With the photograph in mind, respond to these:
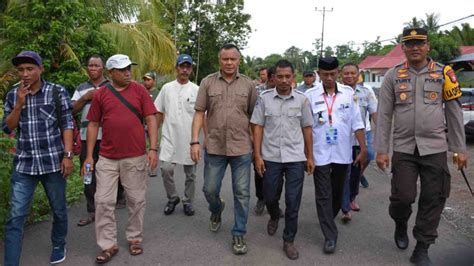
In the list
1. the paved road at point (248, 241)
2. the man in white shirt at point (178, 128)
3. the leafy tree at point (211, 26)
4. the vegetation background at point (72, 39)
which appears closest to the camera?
the paved road at point (248, 241)

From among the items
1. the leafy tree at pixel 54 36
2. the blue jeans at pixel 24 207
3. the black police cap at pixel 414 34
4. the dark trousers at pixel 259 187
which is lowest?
the dark trousers at pixel 259 187

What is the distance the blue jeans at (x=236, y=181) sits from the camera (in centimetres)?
416

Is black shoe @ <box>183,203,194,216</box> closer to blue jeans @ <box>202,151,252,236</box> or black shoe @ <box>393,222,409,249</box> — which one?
blue jeans @ <box>202,151,252,236</box>

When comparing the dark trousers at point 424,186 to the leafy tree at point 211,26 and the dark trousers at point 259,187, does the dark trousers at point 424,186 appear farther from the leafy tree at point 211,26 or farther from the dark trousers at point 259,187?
the leafy tree at point 211,26

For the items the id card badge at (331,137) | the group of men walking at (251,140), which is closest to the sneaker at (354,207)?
the group of men walking at (251,140)

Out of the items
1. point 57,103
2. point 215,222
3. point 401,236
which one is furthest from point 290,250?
point 57,103

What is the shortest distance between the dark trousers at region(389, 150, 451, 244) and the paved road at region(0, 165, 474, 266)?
0.33 meters

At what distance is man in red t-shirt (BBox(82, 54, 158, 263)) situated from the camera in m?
3.93

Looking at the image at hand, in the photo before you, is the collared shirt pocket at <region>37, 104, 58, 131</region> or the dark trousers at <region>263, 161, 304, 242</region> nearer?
the collared shirt pocket at <region>37, 104, 58, 131</region>

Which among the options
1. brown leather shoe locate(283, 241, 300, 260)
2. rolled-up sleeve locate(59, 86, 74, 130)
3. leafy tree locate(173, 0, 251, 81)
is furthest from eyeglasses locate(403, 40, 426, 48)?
leafy tree locate(173, 0, 251, 81)

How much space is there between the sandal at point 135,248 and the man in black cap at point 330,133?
5.74ft

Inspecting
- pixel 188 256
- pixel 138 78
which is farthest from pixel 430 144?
pixel 138 78

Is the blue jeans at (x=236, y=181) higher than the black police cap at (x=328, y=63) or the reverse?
the reverse

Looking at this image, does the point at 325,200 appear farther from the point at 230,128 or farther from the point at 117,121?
the point at 117,121
